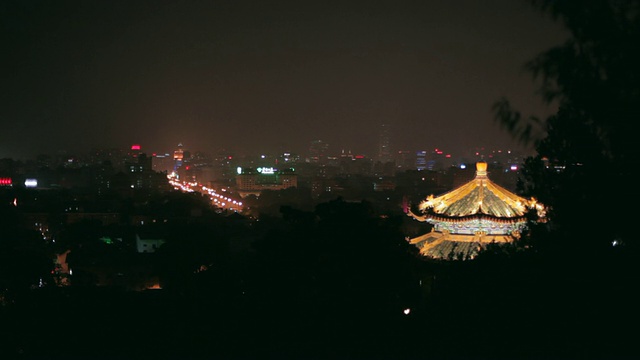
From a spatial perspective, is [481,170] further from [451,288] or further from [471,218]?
[451,288]

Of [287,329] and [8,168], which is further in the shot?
[8,168]

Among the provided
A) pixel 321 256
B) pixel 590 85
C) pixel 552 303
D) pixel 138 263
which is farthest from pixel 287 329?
pixel 138 263

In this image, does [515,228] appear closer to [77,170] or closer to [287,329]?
[287,329]

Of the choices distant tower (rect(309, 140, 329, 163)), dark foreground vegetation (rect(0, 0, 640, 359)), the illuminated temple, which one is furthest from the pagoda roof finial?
distant tower (rect(309, 140, 329, 163))

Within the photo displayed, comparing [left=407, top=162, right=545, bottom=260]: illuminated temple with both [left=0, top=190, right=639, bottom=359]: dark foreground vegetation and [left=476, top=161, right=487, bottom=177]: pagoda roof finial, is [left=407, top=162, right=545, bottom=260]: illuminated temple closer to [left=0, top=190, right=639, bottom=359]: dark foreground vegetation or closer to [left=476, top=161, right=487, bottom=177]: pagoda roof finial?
[left=476, top=161, right=487, bottom=177]: pagoda roof finial

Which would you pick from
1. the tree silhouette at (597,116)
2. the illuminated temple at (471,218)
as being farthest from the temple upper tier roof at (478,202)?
the tree silhouette at (597,116)

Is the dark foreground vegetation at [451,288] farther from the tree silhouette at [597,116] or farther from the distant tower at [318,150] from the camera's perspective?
the distant tower at [318,150]

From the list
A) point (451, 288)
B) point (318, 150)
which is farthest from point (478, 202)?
point (318, 150)

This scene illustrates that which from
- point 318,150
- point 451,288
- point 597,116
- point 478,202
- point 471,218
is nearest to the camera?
point 597,116
